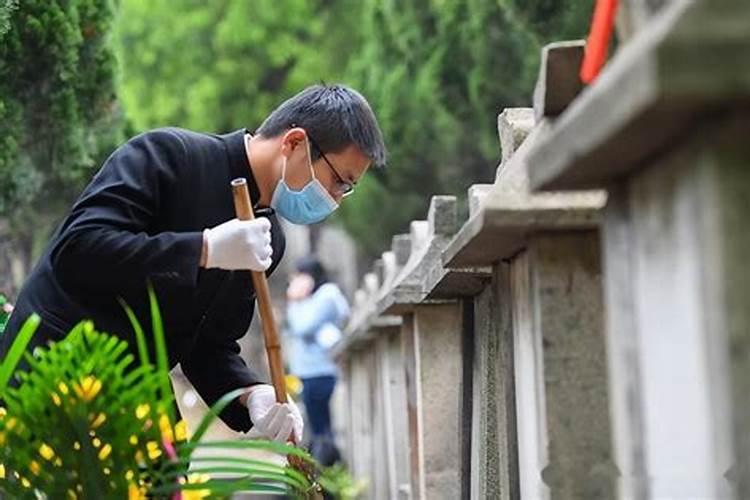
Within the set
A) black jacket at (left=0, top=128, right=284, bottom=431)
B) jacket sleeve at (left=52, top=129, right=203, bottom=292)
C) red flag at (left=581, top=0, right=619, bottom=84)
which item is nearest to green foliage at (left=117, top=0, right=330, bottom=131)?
black jacket at (left=0, top=128, right=284, bottom=431)

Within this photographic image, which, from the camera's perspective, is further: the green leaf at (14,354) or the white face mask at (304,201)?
the white face mask at (304,201)

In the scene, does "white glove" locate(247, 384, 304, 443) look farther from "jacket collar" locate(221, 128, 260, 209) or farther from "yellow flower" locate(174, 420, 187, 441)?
"yellow flower" locate(174, 420, 187, 441)

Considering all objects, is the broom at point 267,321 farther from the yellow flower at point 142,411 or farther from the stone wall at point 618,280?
the yellow flower at point 142,411

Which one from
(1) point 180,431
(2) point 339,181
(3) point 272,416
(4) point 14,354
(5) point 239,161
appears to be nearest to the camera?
(4) point 14,354

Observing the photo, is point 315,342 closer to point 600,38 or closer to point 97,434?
point 97,434

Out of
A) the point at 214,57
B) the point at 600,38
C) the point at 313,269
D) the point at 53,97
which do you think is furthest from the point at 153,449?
the point at 214,57

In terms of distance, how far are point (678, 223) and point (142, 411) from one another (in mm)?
1436

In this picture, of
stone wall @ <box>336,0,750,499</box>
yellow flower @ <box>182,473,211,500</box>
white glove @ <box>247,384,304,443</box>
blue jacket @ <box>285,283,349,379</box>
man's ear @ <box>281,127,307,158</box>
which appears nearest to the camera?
stone wall @ <box>336,0,750,499</box>

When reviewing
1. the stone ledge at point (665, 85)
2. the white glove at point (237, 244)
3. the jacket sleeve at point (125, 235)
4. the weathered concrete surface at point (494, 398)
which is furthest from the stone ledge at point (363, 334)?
the stone ledge at point (665, 85)

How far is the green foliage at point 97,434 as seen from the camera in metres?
3.88

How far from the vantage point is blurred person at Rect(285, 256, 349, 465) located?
15938 millimetres

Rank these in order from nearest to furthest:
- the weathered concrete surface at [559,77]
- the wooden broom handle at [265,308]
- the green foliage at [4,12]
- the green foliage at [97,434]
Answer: the green foliage at [97,434]
the weathered concrete surface at [559,77]
the wooden broom handle at [265,308]
the green foliage at [4,12]

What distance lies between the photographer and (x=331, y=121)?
566cm

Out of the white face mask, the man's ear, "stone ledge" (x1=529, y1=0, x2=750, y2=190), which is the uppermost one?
the man's ear
